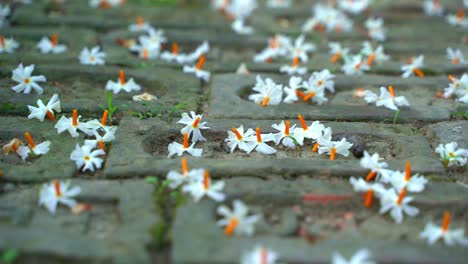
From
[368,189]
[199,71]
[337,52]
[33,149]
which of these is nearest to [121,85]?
[199,71]

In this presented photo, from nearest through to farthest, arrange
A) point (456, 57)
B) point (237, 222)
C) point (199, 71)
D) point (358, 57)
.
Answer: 1. point (237, 222)
2. point (199, 71)
3. point (358, 57)
4. point (456, 57)

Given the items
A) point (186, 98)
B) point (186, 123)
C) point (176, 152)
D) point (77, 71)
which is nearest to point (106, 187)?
point (176, 152)

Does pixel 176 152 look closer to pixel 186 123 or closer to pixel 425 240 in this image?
pixel 186 123

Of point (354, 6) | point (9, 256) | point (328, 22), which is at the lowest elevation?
point (9, 256)

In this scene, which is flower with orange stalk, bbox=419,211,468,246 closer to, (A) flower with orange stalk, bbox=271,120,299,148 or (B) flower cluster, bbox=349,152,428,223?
(B) flower cluster, bbox=349,152,428,223

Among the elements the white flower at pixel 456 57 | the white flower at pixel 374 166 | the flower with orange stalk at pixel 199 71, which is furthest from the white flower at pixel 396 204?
the white flower at pixel 456 57

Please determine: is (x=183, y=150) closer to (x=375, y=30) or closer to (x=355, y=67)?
(x=355, y=67)

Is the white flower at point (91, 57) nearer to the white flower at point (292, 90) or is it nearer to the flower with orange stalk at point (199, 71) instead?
the flower with orange stalk at point (199, 71)
